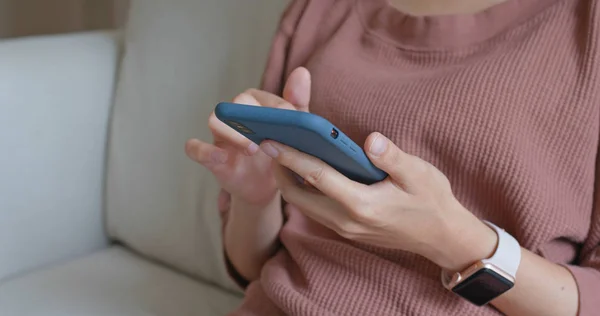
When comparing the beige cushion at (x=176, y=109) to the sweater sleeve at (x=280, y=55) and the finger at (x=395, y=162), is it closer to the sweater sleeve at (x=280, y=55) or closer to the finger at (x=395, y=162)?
the sweater sleeve at (x=280, y=55)

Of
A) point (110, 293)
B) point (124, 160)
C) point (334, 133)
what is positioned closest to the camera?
point (334, 133)

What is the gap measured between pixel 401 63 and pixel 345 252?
0.69 ft

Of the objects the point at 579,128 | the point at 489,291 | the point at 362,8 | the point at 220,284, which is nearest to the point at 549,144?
the point at 579,128

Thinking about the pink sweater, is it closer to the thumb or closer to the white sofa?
the thumb

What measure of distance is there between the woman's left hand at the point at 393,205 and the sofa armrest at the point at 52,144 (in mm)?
597

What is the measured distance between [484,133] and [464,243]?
0.11m

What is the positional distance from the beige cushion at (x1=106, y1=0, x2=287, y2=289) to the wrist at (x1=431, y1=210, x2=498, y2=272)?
1.48ft

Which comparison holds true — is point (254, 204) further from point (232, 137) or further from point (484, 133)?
point (484, 133)

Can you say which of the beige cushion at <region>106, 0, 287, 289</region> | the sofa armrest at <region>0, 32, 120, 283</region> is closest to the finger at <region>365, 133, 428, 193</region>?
the beige cushion at <region>106, 0, 287, 289</region>

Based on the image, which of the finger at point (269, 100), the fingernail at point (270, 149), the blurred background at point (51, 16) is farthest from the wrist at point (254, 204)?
the blurred background at point (51, 16)

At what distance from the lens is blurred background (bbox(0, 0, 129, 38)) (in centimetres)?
166

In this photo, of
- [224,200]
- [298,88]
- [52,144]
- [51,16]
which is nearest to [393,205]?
[298,88]

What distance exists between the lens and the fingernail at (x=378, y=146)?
0.48 meters

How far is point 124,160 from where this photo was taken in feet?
3.58
